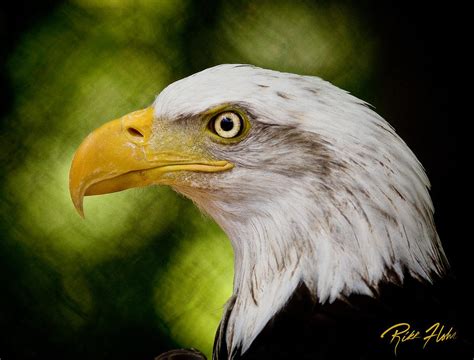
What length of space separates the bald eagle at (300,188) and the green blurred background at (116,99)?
1.04 feet

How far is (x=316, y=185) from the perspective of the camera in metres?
0.96

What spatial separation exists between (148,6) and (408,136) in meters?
0.73

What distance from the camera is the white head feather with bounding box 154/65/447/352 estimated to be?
0.95 metres

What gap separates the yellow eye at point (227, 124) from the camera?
0.99 metres

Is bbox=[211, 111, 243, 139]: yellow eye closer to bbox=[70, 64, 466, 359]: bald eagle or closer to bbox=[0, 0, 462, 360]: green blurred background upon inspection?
bbox=[70, 64, 466, 359]: bald eagle

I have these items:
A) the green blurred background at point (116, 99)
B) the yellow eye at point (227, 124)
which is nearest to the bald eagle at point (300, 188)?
the yellow eye at point (227, 124)

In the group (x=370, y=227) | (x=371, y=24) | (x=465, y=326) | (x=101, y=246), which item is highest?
(x=371, y=24)

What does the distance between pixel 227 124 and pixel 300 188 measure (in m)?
0.18

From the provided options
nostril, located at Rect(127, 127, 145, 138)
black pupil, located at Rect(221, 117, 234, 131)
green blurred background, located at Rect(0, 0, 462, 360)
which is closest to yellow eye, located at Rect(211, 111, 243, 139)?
black pupil, located at Rect(221, 117, 234, 131)

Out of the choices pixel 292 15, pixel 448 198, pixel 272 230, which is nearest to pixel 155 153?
pixel 272 230

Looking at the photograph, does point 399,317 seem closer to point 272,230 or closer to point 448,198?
point 272,230

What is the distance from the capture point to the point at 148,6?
1.32 meters

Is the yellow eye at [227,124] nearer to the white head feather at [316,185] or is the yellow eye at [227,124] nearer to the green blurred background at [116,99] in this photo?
the white head feather at [316,185]

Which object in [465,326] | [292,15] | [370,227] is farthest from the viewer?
[292,15]
